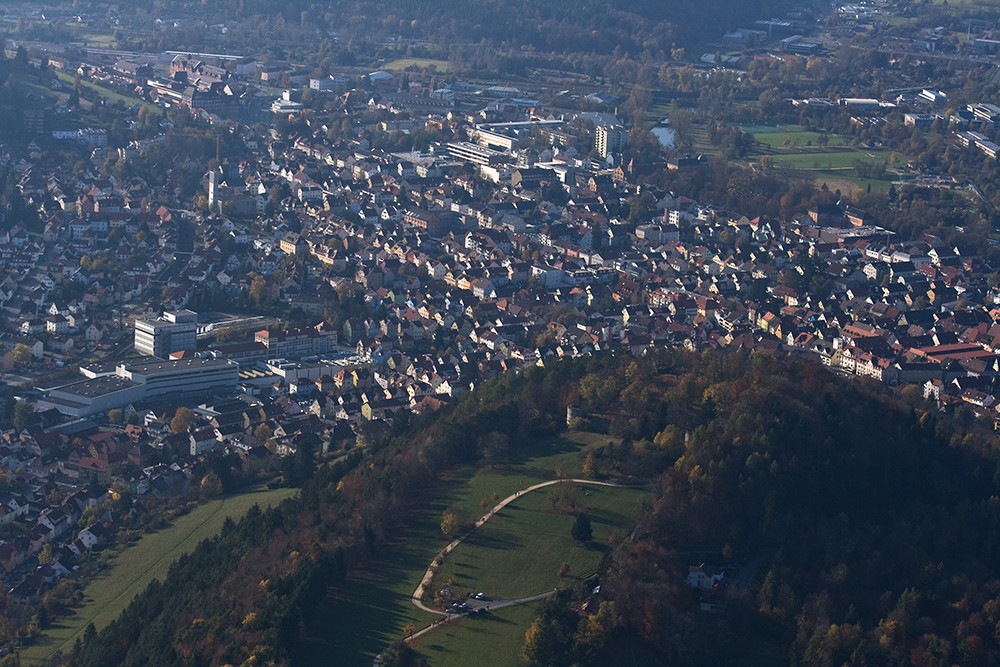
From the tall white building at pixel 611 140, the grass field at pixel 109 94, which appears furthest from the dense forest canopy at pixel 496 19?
the tall white building at pixel 611 140

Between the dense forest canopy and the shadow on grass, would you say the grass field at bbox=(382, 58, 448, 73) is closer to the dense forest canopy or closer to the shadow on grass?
the dense forest canopy

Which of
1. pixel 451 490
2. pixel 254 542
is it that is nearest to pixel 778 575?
pixel 451 490

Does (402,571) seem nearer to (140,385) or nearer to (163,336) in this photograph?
(140,385)

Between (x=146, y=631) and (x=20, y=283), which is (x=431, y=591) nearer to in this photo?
(x=146, y=631)

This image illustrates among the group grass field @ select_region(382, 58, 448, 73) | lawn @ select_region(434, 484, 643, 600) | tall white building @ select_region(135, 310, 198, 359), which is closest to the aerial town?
tall white building @ select_region(135, 310, 198, 359)

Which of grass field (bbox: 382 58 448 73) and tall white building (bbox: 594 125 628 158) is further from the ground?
grass field (bbox: 382 58 448 73)
